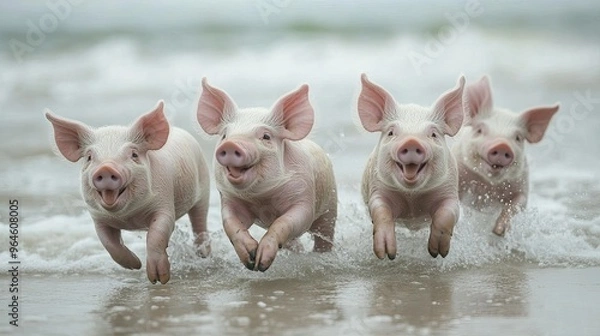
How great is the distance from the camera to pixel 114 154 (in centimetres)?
684

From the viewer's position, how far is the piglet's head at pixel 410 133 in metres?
6.94

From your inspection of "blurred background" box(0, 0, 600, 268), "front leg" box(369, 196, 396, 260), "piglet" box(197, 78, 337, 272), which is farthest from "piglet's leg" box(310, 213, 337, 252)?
"blurred background" box(0, 0, 600, 268)

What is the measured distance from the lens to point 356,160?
1265cm

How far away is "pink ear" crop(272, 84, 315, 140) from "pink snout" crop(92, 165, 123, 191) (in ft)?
3.66

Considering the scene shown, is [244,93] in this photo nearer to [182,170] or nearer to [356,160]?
[356,160]

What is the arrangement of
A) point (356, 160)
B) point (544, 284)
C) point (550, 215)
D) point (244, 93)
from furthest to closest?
point (244, 93)
point (356, 160)
point (550, 215)
point (544, 284)

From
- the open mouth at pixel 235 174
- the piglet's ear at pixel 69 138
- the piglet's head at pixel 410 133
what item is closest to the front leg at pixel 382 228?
the piglet's head at pixel 410 133

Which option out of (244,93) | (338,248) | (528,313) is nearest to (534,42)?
(244,93)

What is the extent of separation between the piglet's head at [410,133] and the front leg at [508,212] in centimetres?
107

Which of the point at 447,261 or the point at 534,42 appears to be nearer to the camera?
the point at 447,261

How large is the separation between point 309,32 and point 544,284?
15421 mm

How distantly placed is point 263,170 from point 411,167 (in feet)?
2.84

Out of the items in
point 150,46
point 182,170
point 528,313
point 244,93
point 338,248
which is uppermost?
point 150,46

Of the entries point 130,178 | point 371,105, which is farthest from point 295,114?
point 130,178
